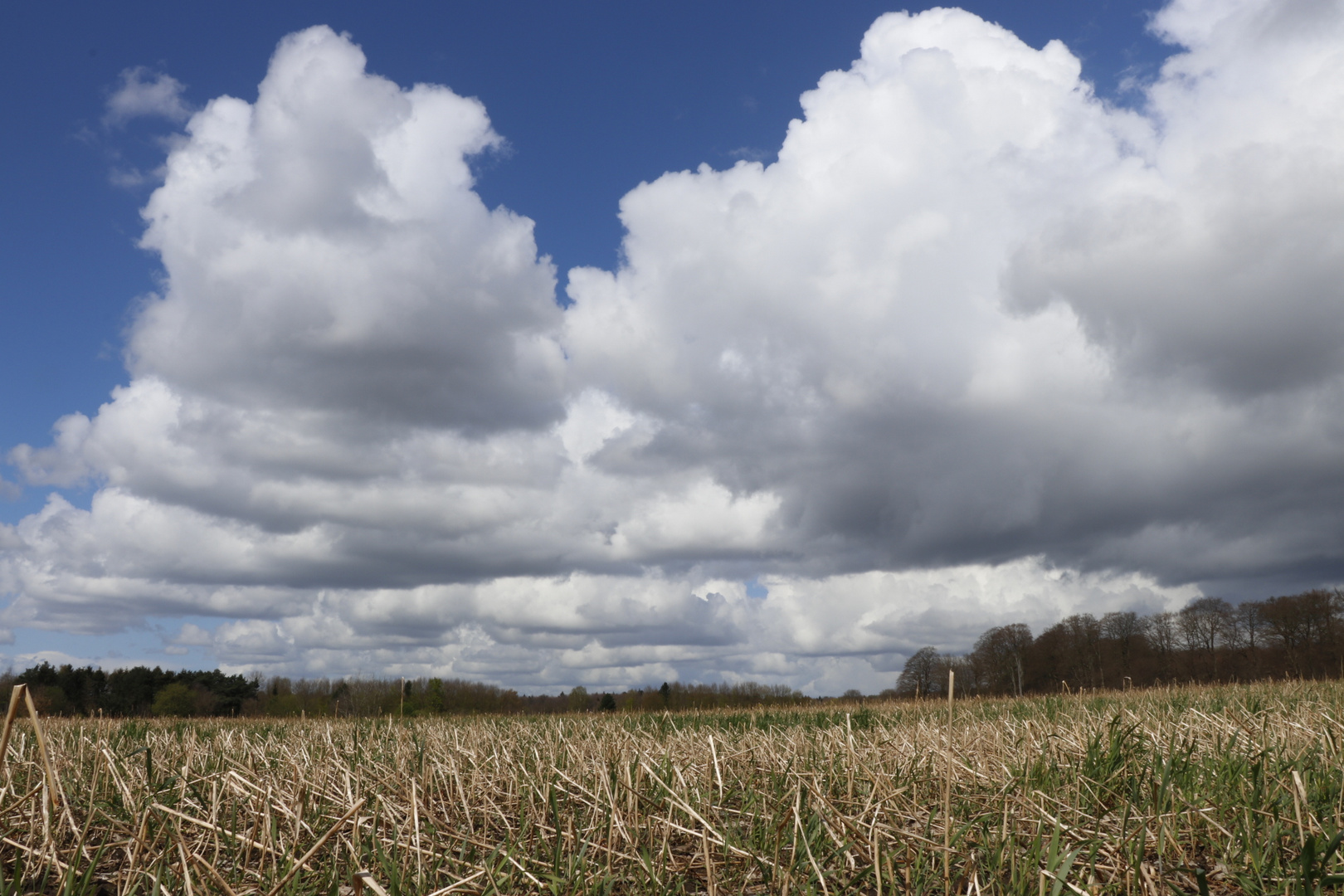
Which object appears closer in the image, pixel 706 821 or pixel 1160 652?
pixel 706 821

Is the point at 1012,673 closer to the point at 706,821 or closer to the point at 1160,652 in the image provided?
the point at 1160,652

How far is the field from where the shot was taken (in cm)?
361

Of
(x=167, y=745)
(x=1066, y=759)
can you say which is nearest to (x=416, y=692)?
(x=167, y=745)

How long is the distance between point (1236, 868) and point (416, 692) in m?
78.7

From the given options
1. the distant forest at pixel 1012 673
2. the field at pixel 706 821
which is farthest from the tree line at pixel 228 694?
the field at pixel 706 821

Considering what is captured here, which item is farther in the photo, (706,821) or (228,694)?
(228,694)

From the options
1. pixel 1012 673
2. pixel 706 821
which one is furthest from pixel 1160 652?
pixel 706 821

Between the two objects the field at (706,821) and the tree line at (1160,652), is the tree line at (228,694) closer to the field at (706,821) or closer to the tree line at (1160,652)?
the tree line at (1160,652)

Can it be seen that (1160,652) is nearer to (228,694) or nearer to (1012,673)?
(1012,673)

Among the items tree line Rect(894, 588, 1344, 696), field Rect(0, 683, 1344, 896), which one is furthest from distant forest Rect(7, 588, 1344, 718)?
field Rect(0, 683, 1344, 896)

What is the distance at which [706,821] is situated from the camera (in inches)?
170

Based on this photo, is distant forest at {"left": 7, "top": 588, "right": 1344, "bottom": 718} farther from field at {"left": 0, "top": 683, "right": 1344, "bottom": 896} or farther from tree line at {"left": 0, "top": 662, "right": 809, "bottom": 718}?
field at {"left": 0, "top": 683, "right": 1344, "bottom": 896}

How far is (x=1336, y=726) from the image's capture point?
21.7 ft

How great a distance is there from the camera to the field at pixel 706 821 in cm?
361
